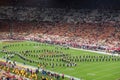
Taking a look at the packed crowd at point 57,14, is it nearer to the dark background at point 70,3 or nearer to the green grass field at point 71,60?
the dark background at point 70,3

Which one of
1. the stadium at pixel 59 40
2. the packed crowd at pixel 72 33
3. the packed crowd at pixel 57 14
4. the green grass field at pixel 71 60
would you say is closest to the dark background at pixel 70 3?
the stadium at pixel 59 40

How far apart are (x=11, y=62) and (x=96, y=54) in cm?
1287

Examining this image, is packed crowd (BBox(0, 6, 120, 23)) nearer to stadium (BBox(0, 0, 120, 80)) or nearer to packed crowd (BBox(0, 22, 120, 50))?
stadium (BBox(0, 0, 120, 80))

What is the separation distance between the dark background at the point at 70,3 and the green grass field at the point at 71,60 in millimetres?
23036

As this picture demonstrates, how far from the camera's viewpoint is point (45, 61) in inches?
1861

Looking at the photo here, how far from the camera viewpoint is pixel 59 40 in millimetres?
67500

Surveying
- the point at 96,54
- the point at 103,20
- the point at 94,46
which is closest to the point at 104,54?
the point at 96,54

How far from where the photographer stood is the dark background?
261 ft

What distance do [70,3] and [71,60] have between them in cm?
4053

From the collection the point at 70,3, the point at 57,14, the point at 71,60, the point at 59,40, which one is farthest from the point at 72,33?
the point at 71,60

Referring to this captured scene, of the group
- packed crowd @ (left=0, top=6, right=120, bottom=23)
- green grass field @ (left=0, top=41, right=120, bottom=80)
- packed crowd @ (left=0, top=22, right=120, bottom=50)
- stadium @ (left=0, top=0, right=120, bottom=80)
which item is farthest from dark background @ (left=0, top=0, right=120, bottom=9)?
green grass field @ (left=0, top=41, right=120, bottom=80)

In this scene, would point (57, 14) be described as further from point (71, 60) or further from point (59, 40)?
point (71, 60)

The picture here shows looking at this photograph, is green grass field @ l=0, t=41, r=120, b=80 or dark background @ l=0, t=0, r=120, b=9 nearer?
green grass field @ l=0, t=41, r=120, b=80

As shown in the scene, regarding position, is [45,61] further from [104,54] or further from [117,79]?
[117,79]
